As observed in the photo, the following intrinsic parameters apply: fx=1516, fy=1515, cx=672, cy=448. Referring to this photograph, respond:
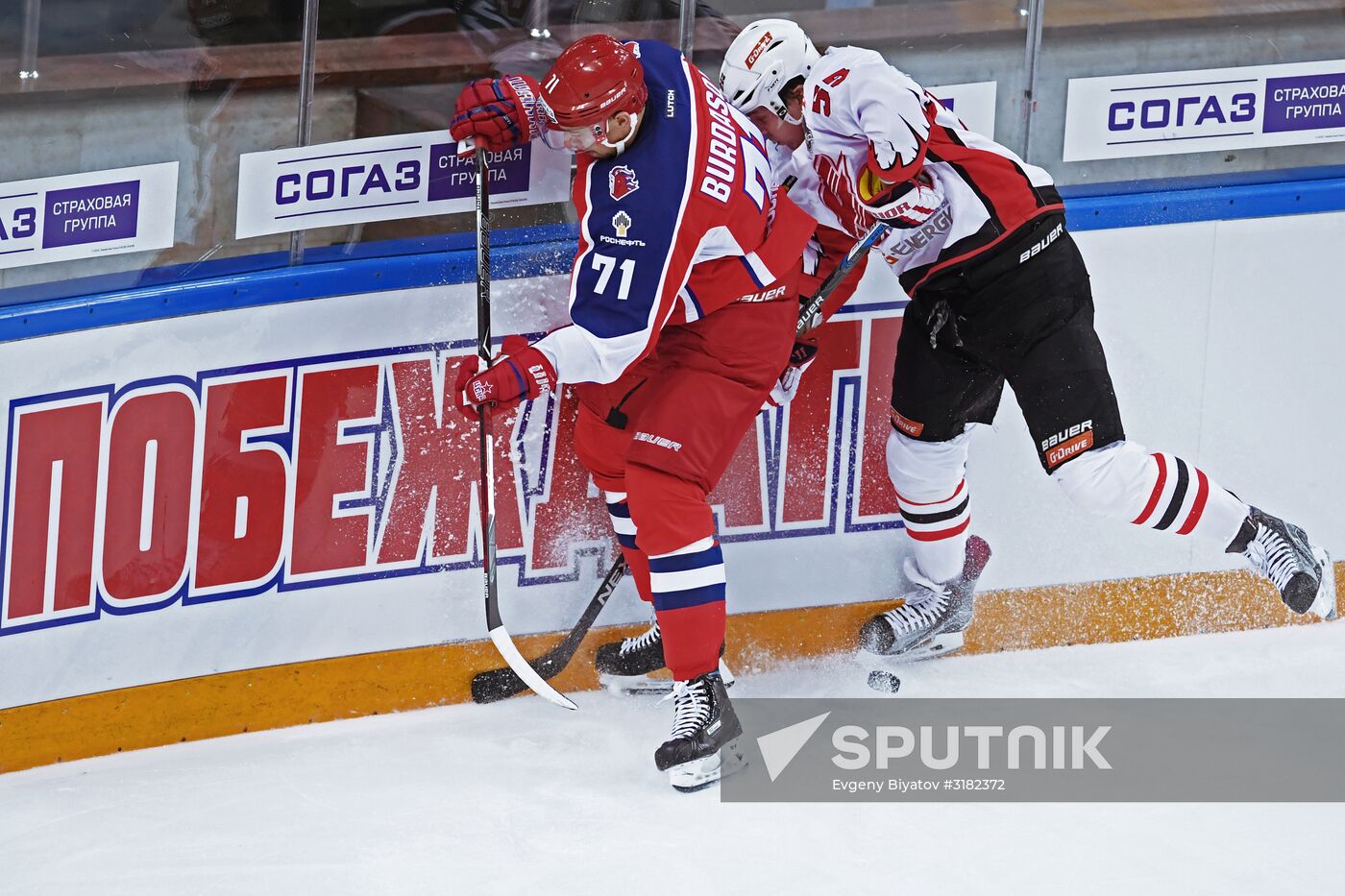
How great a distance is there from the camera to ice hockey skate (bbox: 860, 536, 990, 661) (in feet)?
11.8

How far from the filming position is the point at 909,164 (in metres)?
2.97

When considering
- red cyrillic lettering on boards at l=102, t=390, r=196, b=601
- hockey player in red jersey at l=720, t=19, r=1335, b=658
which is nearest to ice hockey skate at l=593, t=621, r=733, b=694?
hockey player in red jersey at l=720, t=19, r=1335, b=658

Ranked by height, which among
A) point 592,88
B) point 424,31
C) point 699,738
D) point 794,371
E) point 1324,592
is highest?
point 424,31

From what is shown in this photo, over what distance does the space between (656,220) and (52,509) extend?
1313 mm

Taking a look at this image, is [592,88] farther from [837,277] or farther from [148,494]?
[148,494]

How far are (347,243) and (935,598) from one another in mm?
1578

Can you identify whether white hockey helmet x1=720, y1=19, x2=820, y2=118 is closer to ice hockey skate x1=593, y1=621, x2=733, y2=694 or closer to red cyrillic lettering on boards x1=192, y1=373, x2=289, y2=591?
red cyrillic lettering on boards x1=192, y1=373, x2=289, y2=591

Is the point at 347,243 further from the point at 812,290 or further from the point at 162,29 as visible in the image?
the point at 812,290

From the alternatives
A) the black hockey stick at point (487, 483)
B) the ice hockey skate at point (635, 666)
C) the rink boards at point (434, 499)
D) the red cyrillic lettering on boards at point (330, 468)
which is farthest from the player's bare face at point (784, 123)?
the ice hockey skate at point (635, 666)

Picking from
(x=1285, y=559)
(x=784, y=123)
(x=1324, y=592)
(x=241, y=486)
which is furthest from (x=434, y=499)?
(x=1324, y=592)

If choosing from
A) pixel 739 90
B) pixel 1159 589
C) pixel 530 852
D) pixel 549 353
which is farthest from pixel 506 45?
pixel 1159 589

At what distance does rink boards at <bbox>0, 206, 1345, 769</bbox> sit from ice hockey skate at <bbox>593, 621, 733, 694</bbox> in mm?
66

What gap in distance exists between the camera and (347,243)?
3154 millimetres

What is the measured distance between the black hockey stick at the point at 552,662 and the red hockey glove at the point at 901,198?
36.8 inches
